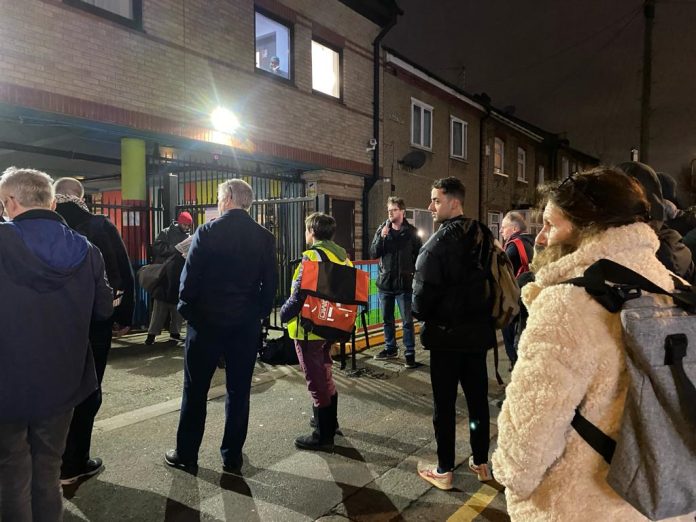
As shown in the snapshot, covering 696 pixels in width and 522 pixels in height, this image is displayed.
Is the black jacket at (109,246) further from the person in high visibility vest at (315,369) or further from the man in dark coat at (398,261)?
the man in dark coat at (398,261)

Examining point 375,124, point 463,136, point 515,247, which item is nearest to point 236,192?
point 515,247

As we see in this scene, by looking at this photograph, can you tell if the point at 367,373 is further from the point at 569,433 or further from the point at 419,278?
the point at 569,433

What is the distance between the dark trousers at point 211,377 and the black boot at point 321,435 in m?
0.57

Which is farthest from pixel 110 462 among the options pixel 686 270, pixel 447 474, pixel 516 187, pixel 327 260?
pixel 516 187

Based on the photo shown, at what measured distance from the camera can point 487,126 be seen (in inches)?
693

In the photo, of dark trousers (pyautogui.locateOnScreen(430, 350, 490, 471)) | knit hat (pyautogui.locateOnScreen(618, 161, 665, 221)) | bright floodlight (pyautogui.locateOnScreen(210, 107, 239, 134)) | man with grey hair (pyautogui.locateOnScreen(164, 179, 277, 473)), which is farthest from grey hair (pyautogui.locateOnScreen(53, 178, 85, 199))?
bright floodlight (pyautogui.locateOnScreen(210, 107, 239, 134))

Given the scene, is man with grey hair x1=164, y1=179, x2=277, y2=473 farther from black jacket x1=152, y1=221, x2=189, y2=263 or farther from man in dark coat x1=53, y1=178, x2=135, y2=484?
black jacket x1=152, y1=221, x2=189, y2=263

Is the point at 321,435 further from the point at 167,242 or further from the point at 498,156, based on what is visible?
the point at 498,156

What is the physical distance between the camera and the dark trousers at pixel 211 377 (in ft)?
11.4

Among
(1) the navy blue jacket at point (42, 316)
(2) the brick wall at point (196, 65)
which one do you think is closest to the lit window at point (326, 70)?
(2) the brick wall at point (196, 65)

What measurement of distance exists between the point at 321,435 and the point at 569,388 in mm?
2939

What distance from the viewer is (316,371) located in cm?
398

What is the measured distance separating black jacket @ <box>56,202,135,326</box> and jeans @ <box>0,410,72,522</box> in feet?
4.32

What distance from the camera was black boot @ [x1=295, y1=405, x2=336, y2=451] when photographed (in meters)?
4.01
